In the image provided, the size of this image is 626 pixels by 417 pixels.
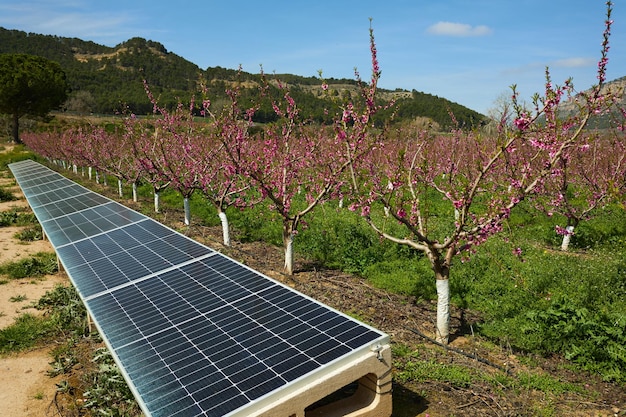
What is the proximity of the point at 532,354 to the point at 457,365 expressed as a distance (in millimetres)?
1537

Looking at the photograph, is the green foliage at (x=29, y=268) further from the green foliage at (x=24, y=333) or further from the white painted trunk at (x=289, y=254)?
the white painted trunk at (x=289, y=254)

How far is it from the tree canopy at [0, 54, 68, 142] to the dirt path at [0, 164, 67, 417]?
54665 mm

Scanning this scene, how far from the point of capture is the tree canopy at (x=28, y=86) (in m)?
54.9

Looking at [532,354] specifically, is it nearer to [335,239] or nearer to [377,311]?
[377,311]

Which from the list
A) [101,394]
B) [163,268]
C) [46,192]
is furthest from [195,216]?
[101,394]

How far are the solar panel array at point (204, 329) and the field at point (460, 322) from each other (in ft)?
4.69

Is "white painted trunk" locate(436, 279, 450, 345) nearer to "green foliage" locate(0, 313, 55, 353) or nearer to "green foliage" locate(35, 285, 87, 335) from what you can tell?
"green foliage" locate(35, 285, 87, 335)

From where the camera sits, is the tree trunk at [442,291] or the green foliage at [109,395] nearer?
the green foliage at [109,395]

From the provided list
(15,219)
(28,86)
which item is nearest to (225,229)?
(15,219)

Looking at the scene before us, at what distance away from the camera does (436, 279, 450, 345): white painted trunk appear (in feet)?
24.4

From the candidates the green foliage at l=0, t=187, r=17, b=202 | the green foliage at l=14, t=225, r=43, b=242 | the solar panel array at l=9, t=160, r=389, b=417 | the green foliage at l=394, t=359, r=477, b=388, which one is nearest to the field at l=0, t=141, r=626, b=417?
the green foliage at l=394, t=359, r=477, b=388

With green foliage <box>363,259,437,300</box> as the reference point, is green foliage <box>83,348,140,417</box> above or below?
below

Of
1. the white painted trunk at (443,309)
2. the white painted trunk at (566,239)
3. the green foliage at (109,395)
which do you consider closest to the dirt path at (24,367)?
the green foliage at (109,395)

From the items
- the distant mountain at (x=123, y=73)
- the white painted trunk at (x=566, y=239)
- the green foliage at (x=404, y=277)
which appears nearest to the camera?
the green foliage at (x=404, y=277)
